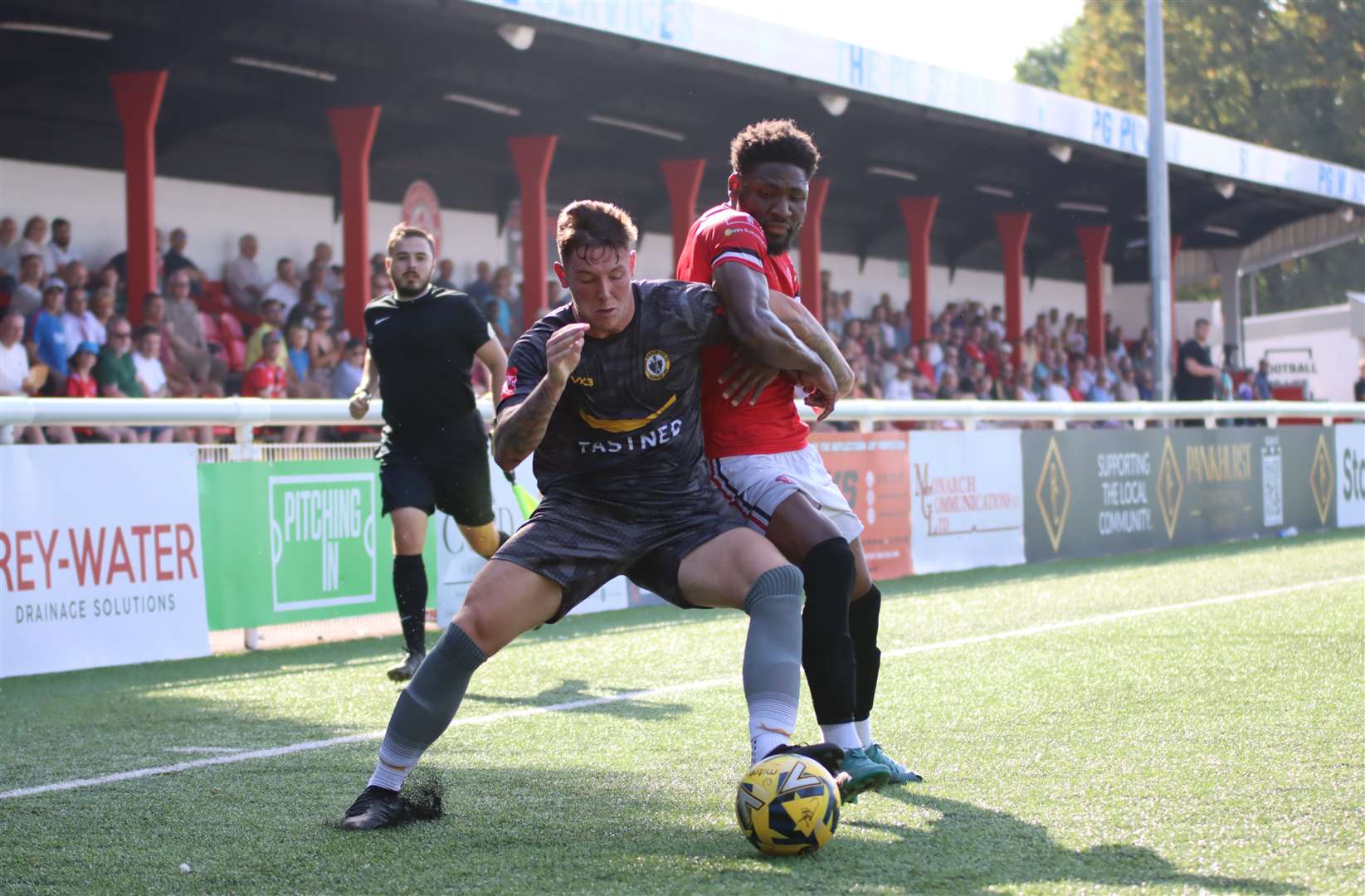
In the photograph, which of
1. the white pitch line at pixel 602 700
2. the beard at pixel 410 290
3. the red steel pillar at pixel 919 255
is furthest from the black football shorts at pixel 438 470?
the red steel pillar at pixel 919 255

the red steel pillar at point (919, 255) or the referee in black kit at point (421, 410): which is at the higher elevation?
the red steel pillar at point (919, 255)

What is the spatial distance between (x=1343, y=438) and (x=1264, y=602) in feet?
31.1

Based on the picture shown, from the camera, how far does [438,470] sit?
774cm

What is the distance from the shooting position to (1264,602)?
33.1ft

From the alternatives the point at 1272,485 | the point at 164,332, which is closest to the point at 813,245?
the point at 1272,485

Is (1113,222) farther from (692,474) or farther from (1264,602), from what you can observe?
(692,474)

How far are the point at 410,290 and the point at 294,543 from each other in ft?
7.05

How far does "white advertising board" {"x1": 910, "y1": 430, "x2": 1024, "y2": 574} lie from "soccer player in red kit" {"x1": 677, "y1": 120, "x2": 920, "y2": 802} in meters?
8.09

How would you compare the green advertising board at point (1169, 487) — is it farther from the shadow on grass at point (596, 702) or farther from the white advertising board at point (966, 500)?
the shadow on grass at point (596, 702)

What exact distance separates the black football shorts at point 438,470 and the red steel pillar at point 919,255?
18.9 m

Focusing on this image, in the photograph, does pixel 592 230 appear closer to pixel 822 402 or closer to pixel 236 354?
pixel 822 402

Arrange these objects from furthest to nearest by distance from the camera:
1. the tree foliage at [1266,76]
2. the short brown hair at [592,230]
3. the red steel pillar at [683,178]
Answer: the tree foliage at [1266,76] → the red steel pillar at [683,178] → the short brown hair at [592,230]

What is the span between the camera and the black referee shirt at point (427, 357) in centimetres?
769

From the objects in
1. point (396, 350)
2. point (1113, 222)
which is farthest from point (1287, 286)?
point (396, 350)
